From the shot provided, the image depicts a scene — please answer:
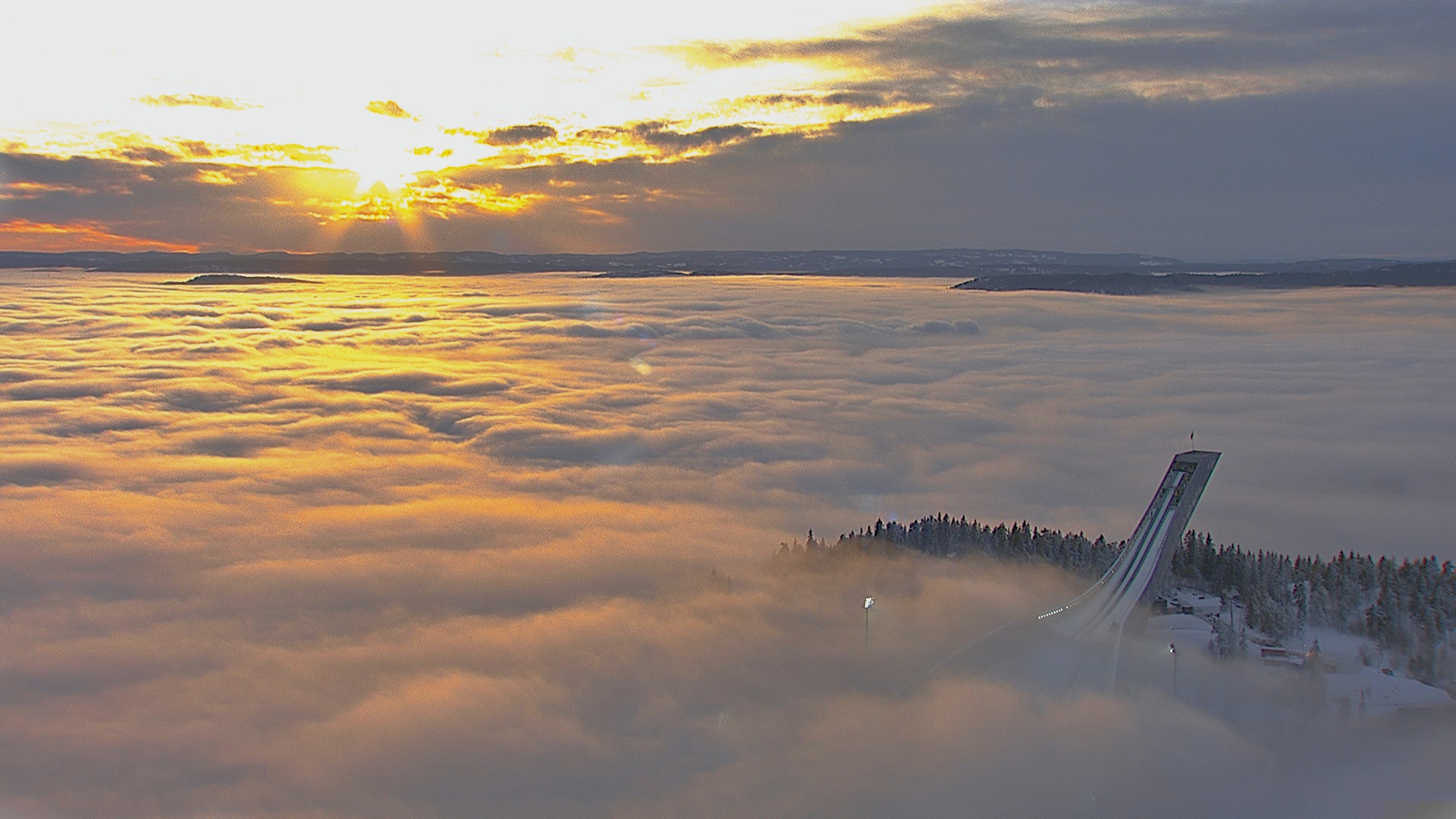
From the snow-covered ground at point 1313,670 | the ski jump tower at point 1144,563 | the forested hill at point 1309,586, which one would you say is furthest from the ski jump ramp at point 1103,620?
the forested hill at point 1309,586

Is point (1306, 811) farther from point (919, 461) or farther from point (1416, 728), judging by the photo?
point (919, 461)

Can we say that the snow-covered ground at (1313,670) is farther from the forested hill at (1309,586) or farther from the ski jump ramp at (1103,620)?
the ski jump ramp at (1103,620)

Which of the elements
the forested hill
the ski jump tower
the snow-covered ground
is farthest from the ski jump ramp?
the forested hill

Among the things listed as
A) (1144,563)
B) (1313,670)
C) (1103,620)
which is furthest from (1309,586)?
(1103,620)

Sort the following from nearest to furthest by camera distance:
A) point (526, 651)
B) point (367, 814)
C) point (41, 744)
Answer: point (367, 814) → point (41, 744) → point (526, 651)

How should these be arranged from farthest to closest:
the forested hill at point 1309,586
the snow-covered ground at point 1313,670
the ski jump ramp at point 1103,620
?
the forested hill at point 1309,586, the ski jump ramp at point 1103,620, the snow-covered ground at point 1313,670

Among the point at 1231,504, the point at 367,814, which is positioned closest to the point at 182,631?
the point at 367,814

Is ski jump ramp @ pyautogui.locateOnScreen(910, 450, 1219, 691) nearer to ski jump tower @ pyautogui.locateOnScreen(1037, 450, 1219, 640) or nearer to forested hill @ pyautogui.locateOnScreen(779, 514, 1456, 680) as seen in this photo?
ski jump tower @ pyautogui.locateOnScreen(1037, 450, 1219, 640)
